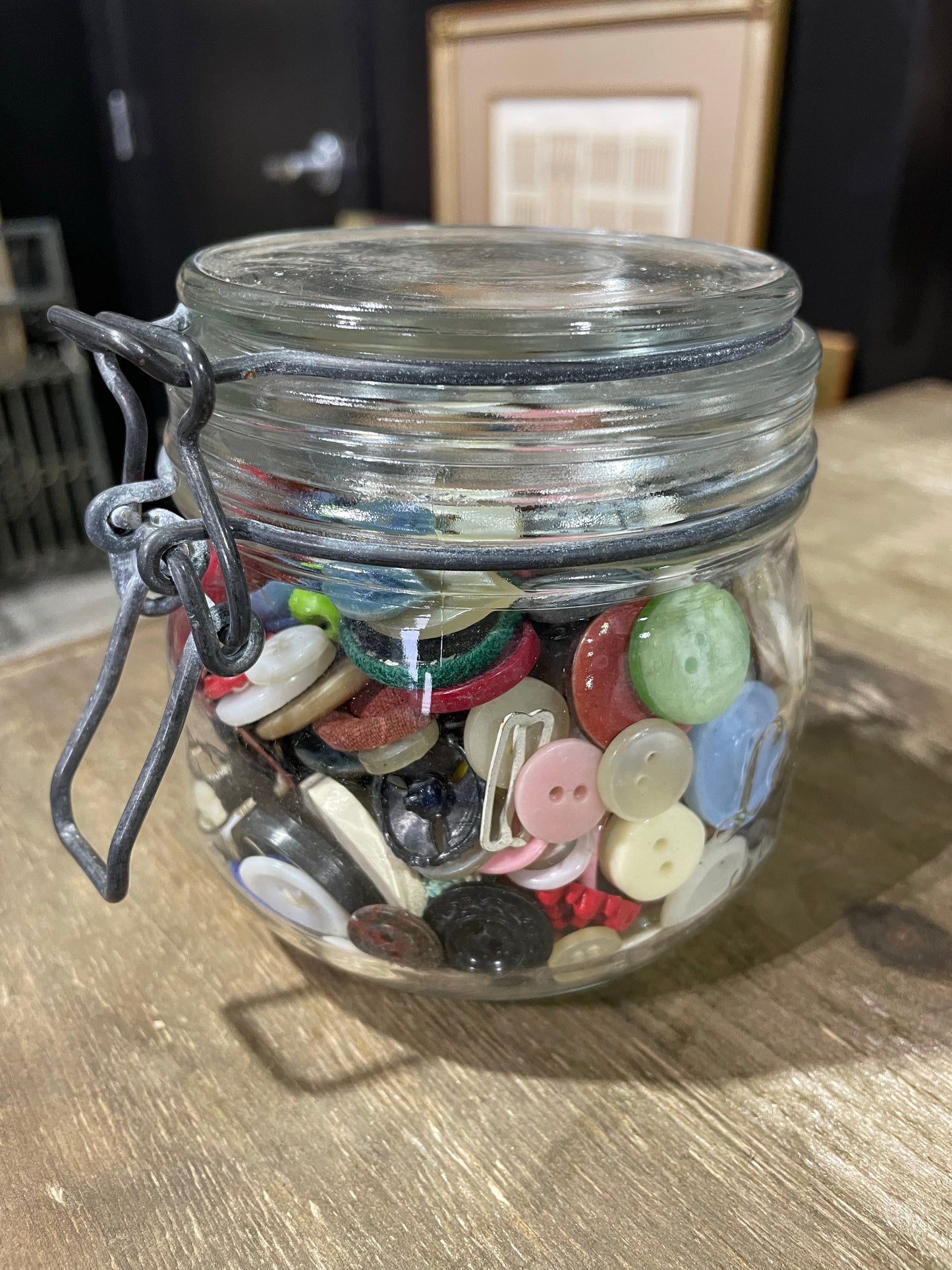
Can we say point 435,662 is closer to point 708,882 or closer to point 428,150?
point 708,882

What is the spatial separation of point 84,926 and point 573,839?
0.21m

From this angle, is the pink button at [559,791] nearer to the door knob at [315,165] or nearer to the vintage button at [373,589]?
the vintage button at [373,589]

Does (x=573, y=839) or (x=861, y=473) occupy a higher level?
(x=573, y=839)

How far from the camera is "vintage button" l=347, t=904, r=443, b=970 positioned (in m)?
0.32

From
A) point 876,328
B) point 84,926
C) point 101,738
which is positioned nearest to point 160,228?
point 876,328

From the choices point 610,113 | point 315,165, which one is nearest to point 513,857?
point 610,113

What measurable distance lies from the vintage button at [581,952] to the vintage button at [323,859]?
6 centimetres

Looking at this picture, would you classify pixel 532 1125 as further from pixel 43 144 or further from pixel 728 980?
pixel 43 144

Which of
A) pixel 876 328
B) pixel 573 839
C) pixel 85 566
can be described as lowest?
pixel 85 566

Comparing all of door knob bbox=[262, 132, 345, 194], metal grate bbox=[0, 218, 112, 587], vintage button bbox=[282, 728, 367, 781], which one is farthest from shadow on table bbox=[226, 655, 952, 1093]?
door knob bbox=[262, 132, 345, 194]

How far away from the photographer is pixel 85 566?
212 cm

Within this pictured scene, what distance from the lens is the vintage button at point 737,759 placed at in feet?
1.07

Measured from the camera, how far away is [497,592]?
0.30 m

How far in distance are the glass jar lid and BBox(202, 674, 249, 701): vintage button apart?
0.35 feet
